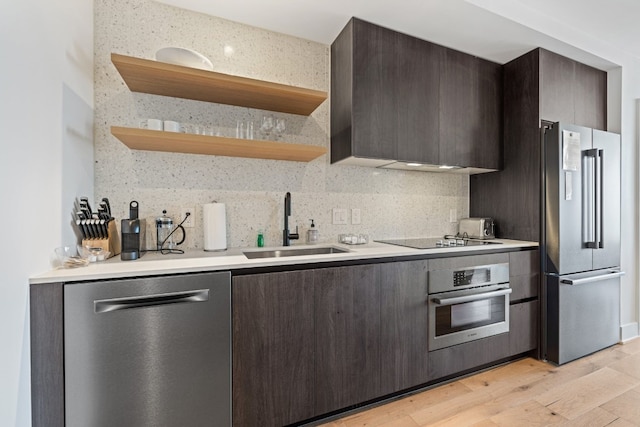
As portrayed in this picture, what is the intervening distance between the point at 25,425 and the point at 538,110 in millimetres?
3505

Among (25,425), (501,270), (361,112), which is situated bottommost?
(25,425)

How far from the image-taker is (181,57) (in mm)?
1622

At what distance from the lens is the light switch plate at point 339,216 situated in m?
2.30

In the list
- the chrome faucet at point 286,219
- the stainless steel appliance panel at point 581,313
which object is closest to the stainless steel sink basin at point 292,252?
the chrome faucet at point 286,219

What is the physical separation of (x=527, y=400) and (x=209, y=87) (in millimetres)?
2749

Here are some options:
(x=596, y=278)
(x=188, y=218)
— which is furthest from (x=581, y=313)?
(x=188, y=218)

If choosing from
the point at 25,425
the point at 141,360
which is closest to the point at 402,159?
the point at 141,360

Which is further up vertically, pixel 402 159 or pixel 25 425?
pixel 402 159

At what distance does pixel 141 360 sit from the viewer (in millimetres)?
1222

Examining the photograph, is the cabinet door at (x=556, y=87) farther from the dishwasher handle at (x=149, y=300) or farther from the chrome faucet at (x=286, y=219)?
the dishwasher handle at (x=149, y=300)

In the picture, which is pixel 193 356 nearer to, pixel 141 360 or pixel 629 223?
pixel 141 360

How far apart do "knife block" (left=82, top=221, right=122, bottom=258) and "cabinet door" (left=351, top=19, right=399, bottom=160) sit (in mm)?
1530

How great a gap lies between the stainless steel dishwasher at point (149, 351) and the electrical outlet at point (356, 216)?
4.16 ft

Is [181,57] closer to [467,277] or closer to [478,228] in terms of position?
[467,277]
